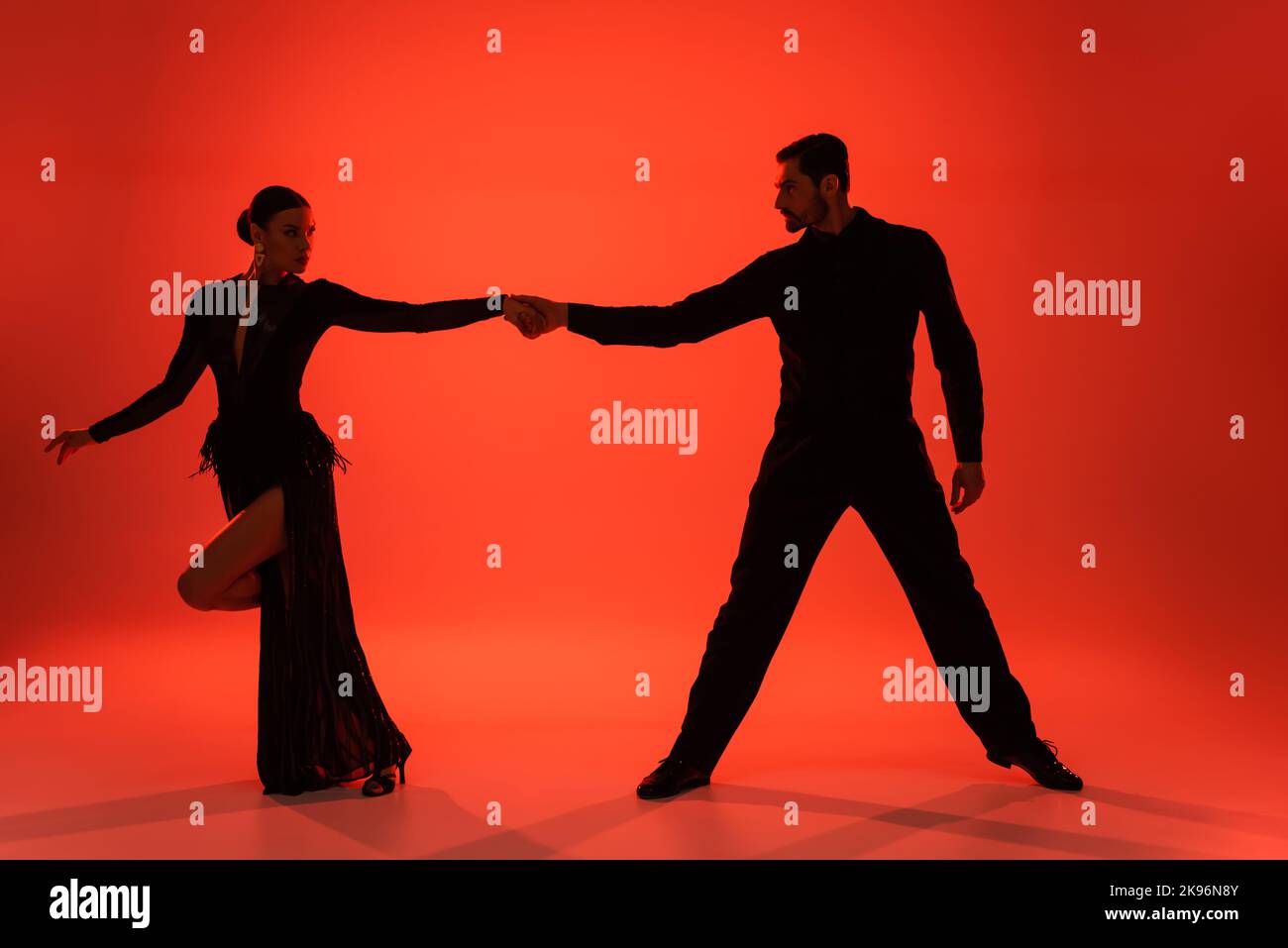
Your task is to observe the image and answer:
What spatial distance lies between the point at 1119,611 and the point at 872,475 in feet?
7.72

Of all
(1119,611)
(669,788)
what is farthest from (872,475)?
(1119,611)

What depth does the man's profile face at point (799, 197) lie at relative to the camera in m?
4.25

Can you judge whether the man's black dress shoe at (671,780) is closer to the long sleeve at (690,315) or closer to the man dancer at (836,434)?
the man dancer at (836,434)

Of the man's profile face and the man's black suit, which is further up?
the man's profile face

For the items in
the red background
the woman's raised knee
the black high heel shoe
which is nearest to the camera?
the woman's raised knee

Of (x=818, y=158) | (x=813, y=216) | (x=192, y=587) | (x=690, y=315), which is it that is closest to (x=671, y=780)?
(x=690, y=315)

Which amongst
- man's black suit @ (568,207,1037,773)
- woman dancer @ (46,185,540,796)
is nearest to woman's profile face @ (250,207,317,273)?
woman dancer @ (46,185,540,796)

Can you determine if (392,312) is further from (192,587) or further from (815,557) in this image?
(815,557)

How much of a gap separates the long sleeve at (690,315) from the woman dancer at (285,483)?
0.75 ft

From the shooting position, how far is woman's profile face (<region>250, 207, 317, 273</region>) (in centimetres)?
424

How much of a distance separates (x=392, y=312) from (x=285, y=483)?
0.59 meters

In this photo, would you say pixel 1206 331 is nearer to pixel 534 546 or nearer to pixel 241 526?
pixel 534 546

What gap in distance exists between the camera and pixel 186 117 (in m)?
6.49

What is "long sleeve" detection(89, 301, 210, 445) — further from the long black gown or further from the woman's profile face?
the woman's profile face
